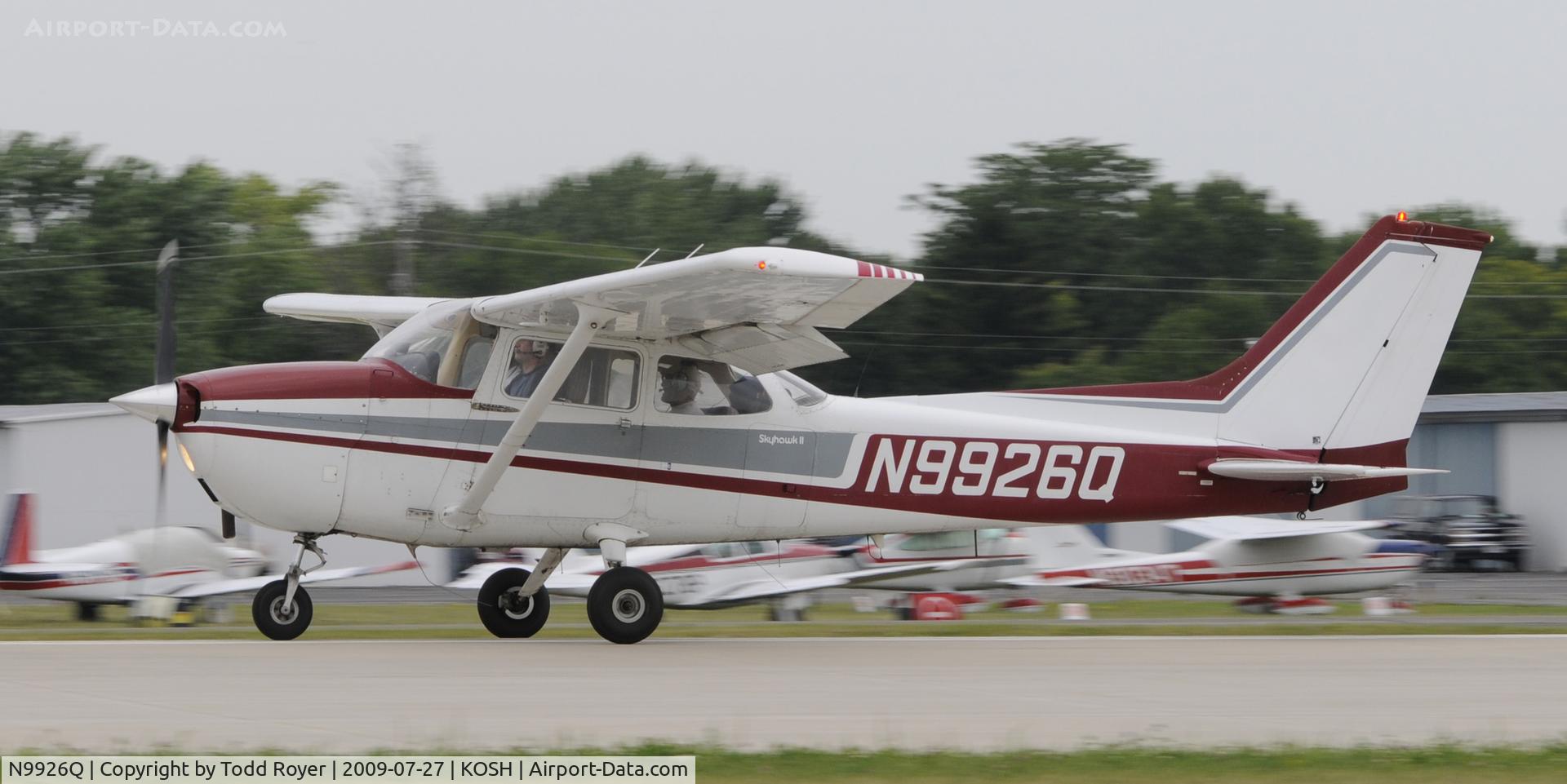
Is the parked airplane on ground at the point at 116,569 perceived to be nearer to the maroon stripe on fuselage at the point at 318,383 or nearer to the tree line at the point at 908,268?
the maroon stripe on fuselage at the point at 318,383

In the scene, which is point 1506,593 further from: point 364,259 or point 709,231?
point 709,231

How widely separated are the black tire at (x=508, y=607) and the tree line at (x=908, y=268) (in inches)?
836

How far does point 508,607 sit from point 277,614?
73.2 inches

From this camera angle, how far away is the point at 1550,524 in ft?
111

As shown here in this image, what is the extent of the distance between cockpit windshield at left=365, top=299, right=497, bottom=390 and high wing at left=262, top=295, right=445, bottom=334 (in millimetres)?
1451

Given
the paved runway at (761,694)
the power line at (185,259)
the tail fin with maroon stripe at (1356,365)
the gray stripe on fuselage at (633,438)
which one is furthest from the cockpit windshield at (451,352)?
the power line at (185,259)

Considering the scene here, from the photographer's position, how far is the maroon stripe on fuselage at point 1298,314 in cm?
1246

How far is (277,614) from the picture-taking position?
37.3ft

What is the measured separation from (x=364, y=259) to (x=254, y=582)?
23.5 m

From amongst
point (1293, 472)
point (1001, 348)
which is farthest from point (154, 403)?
point (1001, 348)

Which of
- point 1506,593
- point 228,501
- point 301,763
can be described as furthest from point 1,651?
point 1506,593

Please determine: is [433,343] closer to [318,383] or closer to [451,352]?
[451,352]

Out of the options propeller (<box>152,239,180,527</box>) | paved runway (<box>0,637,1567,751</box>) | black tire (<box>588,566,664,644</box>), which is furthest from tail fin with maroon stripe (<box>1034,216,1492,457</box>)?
propeller (<box>152,239,180,527</box>)

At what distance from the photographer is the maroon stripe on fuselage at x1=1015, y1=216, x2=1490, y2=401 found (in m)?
12.5
